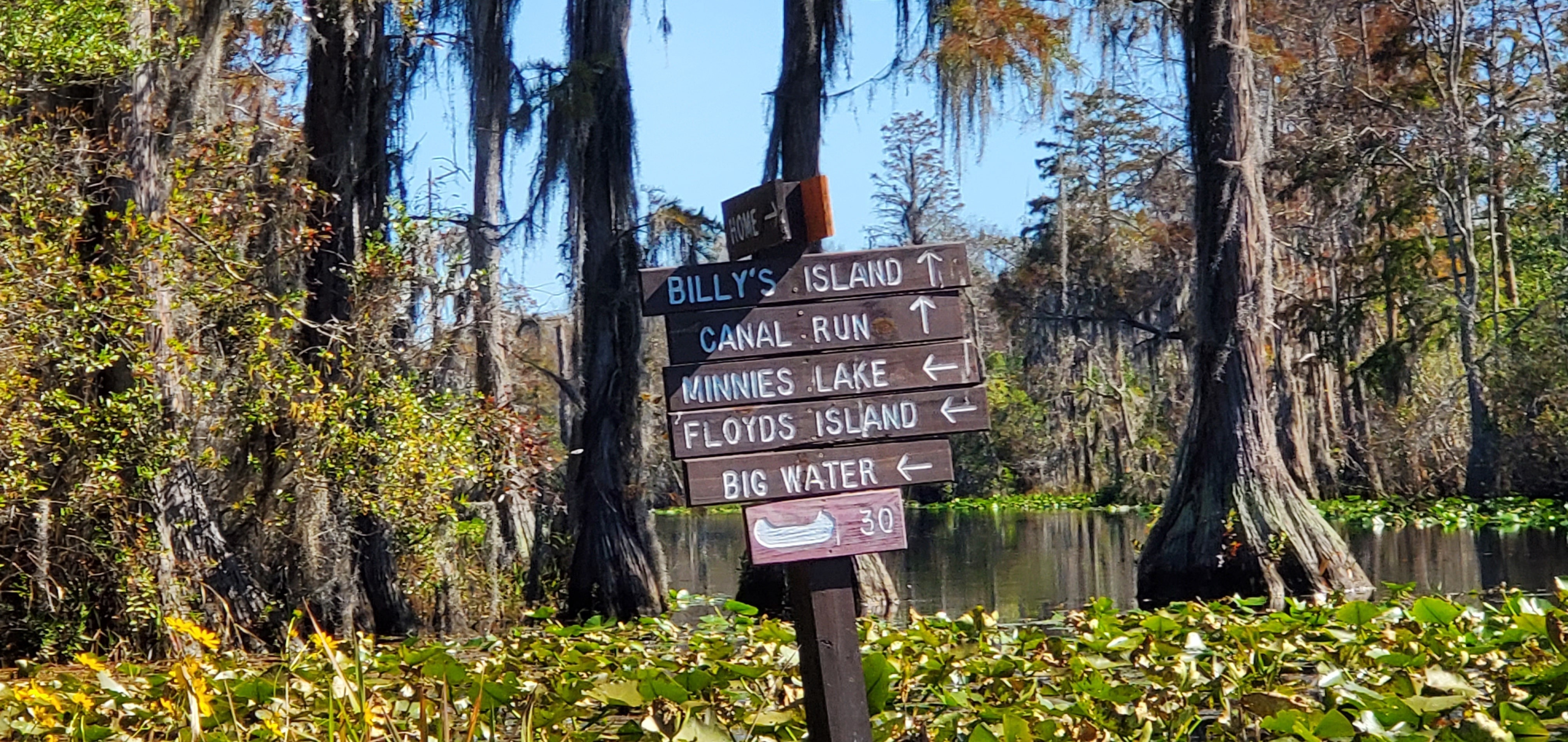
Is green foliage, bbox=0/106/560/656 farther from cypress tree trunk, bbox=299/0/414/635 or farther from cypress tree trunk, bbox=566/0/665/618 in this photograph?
cypress tree trunk, bbox=566/0/665/618

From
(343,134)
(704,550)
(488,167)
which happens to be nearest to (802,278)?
(343,134)

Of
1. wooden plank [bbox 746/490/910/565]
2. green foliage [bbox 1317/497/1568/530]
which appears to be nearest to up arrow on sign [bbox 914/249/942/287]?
wooden plank [bbox 746/490/910/565]

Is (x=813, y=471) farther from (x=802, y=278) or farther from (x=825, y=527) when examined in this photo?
(x=802, y=278)

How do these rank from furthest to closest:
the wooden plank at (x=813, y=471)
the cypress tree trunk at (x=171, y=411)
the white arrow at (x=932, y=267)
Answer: the cypress tree trunk at (x=171, y=411), the white arrow at (x=932, y=267), the wooden plank at (x=813, y=471)

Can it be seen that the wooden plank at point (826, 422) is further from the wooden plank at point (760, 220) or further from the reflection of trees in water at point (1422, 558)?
the reflection of trees in water at point (1422, 558)

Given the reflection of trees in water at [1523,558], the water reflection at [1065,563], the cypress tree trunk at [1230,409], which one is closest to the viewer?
the cypress tree trunk at [1230,409]

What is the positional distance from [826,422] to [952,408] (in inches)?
14.1

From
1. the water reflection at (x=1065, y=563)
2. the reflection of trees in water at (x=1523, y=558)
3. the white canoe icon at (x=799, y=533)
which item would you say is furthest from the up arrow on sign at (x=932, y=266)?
the reflection of trees in water at (x=1523, y=558)

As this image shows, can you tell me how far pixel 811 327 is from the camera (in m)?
4.30

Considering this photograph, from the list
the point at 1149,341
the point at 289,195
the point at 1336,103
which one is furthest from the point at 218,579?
the point at 1149,341

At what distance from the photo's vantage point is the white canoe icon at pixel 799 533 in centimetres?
419

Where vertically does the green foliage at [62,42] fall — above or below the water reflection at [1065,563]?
above

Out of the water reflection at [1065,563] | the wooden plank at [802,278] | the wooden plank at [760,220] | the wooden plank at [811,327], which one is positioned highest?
the wooden plank at [760,220]

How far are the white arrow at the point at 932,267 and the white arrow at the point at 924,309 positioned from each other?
0.06 metres
